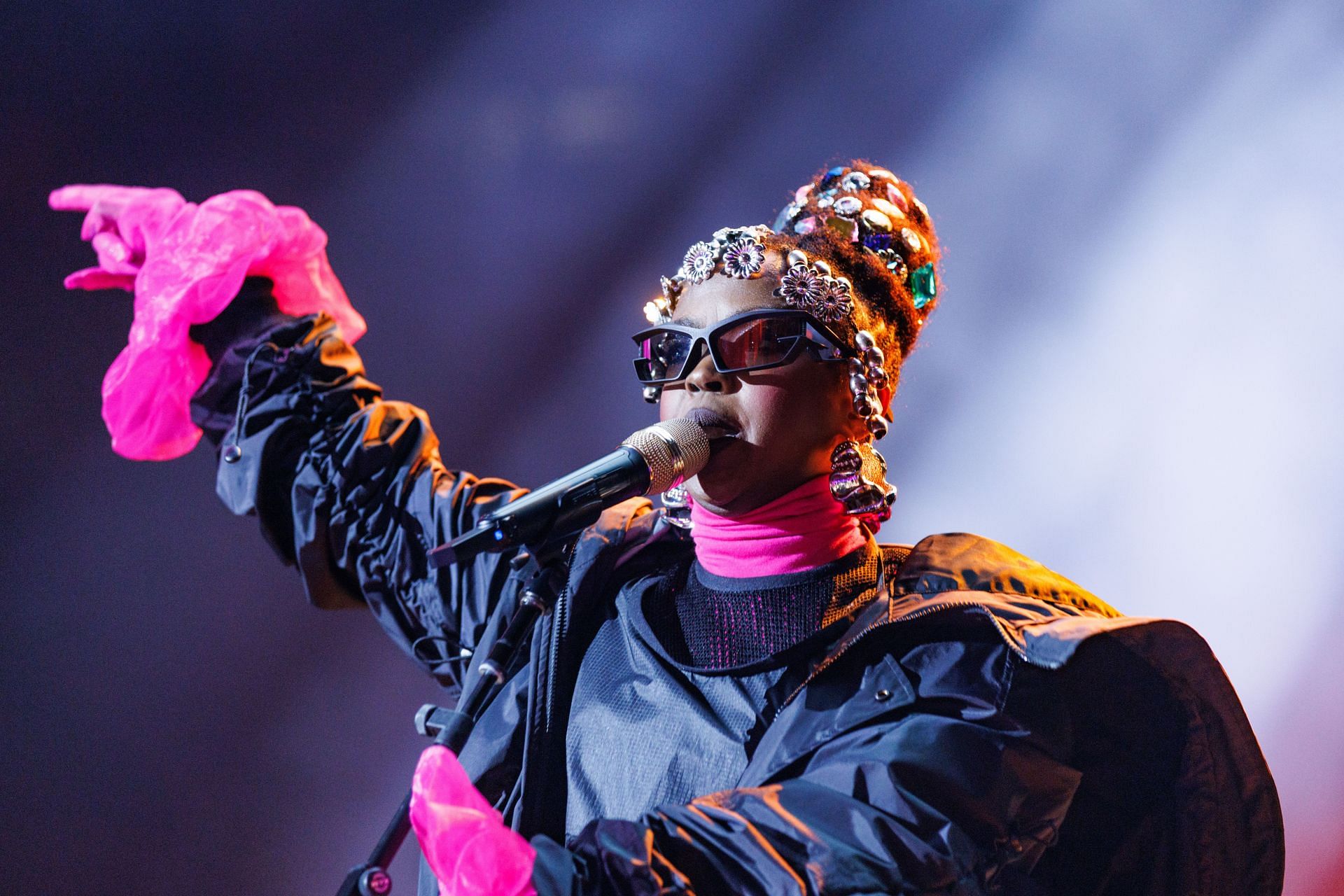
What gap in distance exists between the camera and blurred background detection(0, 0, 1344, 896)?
2045 millimetres

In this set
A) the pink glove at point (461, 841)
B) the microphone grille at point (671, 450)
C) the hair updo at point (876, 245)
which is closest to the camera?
the pink glove at point (461, 841)

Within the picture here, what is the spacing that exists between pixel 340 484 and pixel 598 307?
102 centimetres

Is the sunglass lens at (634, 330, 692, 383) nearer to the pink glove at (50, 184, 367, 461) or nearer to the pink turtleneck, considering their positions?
the pink turtleneck

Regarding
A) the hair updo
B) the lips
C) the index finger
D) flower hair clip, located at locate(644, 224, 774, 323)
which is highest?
the hair updo

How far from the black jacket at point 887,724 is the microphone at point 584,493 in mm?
281

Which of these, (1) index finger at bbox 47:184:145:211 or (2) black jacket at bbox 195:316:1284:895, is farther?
(1) index finger at bbox 47:184:145:211

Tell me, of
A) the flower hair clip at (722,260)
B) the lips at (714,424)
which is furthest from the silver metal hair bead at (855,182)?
the lips at (714,424)

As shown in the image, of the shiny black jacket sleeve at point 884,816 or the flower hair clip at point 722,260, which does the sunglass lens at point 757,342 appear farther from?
the shiny black jacket sleeve at point 884,816

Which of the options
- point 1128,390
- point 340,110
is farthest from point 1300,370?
point 340,110

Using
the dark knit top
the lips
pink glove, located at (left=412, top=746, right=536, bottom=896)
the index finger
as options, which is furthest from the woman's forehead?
the index finger

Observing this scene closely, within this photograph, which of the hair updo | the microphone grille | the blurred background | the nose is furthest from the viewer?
the blurred background

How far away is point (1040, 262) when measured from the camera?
2371 mm

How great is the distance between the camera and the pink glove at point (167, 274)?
170cm

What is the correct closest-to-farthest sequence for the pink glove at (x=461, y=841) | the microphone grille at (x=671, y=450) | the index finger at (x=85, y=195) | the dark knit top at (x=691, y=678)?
1. the pink glove at (x=461, y=841)
2. the microphone grille at (x=671, y=450)
3. the dark knit top at (x=691, y=678)
4. the index finger at (x=85, y=195)
